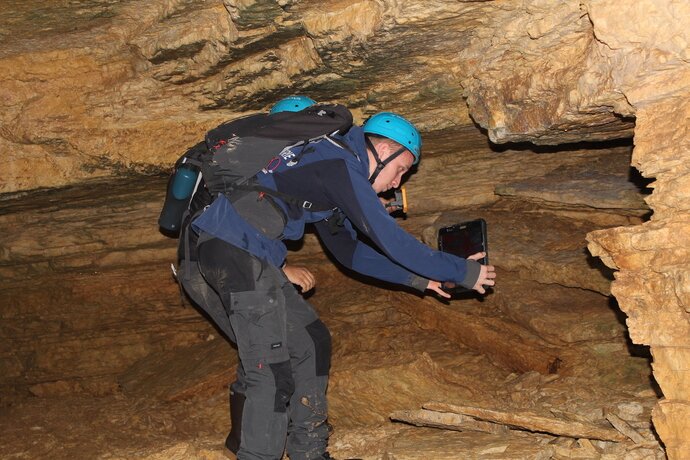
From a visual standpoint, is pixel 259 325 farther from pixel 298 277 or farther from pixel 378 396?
pixel 378 396

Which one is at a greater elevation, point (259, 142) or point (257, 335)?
point (259, 142)

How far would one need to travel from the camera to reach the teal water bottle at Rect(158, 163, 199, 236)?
624 cm

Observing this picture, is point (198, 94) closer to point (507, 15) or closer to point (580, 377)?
point (507, 15)

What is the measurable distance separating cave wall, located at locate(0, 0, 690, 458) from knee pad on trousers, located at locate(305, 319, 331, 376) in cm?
207

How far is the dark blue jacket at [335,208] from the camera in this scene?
18.6 ft

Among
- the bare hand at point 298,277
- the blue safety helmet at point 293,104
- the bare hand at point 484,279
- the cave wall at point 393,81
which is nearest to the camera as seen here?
the cave wall at point 393,81

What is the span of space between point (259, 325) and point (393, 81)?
2350 mm

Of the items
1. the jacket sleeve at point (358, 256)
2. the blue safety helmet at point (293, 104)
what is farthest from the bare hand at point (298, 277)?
the blue safety helmet at point (293, 104)

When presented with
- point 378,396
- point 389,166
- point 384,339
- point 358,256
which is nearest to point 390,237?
point 389,166

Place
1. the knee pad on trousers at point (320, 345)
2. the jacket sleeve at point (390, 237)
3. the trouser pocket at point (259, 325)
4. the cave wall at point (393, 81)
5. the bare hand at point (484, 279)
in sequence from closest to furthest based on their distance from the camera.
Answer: the cave wall at point (393, 81)
the jacket sleeve at point (390, 237)
the trouser pocket at point (259, 325)
the bare hand at point (484, 279)
the knee pad on trousers at point (320, 345)

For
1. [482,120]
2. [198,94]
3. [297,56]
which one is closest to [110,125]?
[198,94]

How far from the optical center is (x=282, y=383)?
230 inches

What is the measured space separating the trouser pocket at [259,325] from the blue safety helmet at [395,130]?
1490mm

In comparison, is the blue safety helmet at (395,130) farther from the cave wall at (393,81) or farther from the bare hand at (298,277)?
the bare hand at (298,277)
